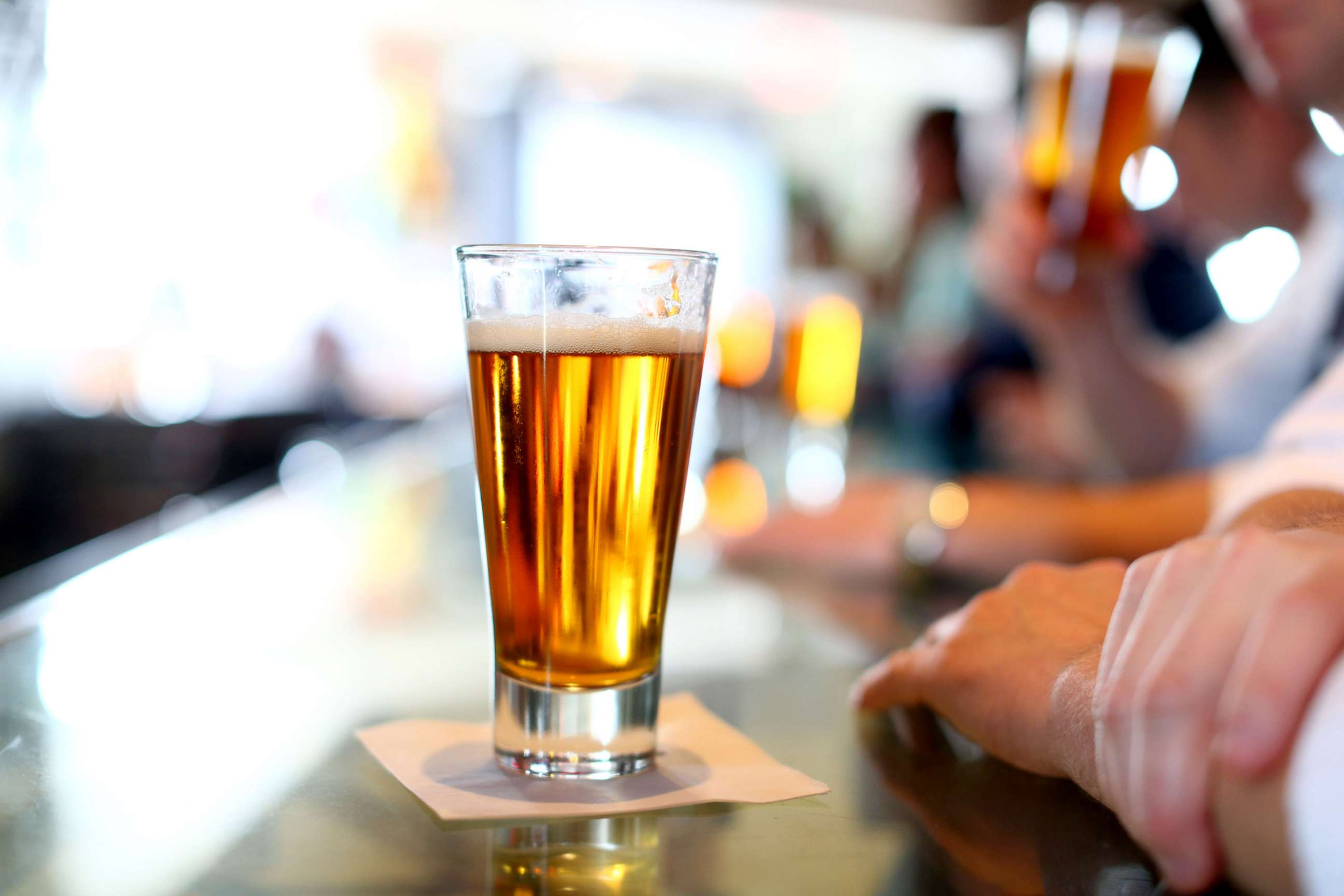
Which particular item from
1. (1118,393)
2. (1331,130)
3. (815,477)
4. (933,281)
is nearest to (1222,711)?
(1331,130)

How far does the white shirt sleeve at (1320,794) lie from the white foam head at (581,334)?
30 centimetres

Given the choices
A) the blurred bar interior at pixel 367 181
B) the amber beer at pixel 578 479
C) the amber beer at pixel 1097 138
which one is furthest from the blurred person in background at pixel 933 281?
the amber beer at pixel 578 479

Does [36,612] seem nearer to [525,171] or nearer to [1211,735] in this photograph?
[1211,735]

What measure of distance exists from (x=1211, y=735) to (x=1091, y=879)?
0.09 meters

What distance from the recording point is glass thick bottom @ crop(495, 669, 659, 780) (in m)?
0.55

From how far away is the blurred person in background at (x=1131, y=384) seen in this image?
1242mm

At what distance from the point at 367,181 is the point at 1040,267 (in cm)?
761

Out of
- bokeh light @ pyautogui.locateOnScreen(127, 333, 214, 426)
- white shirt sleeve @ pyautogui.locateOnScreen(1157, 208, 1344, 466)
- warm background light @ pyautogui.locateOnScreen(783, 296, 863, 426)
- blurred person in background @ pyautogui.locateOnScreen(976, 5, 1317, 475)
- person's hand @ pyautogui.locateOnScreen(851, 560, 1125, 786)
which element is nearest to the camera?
person's hand @ pyautogui.locateOnScreen(851, 560, 1125, 786)

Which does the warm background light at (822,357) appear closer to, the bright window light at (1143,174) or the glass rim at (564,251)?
the bright window light at (1143,174)

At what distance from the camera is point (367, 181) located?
28.7 feet

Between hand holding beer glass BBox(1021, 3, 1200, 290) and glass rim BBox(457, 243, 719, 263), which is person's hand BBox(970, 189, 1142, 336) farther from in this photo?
glass rim BBox(457, 243, 719, 263)

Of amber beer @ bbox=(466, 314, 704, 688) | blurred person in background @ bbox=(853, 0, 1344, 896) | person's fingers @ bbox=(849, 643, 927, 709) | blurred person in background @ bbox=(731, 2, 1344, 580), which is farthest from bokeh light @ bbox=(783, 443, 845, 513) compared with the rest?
blurred person in background @ bbox=(853, 0, 1344, 896)

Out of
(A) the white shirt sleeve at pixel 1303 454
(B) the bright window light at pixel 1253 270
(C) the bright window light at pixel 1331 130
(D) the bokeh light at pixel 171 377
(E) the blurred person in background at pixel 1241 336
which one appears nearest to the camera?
(A) the white shirt sleeve at pixel 1303 454

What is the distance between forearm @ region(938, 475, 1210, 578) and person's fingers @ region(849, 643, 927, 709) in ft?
1.79
